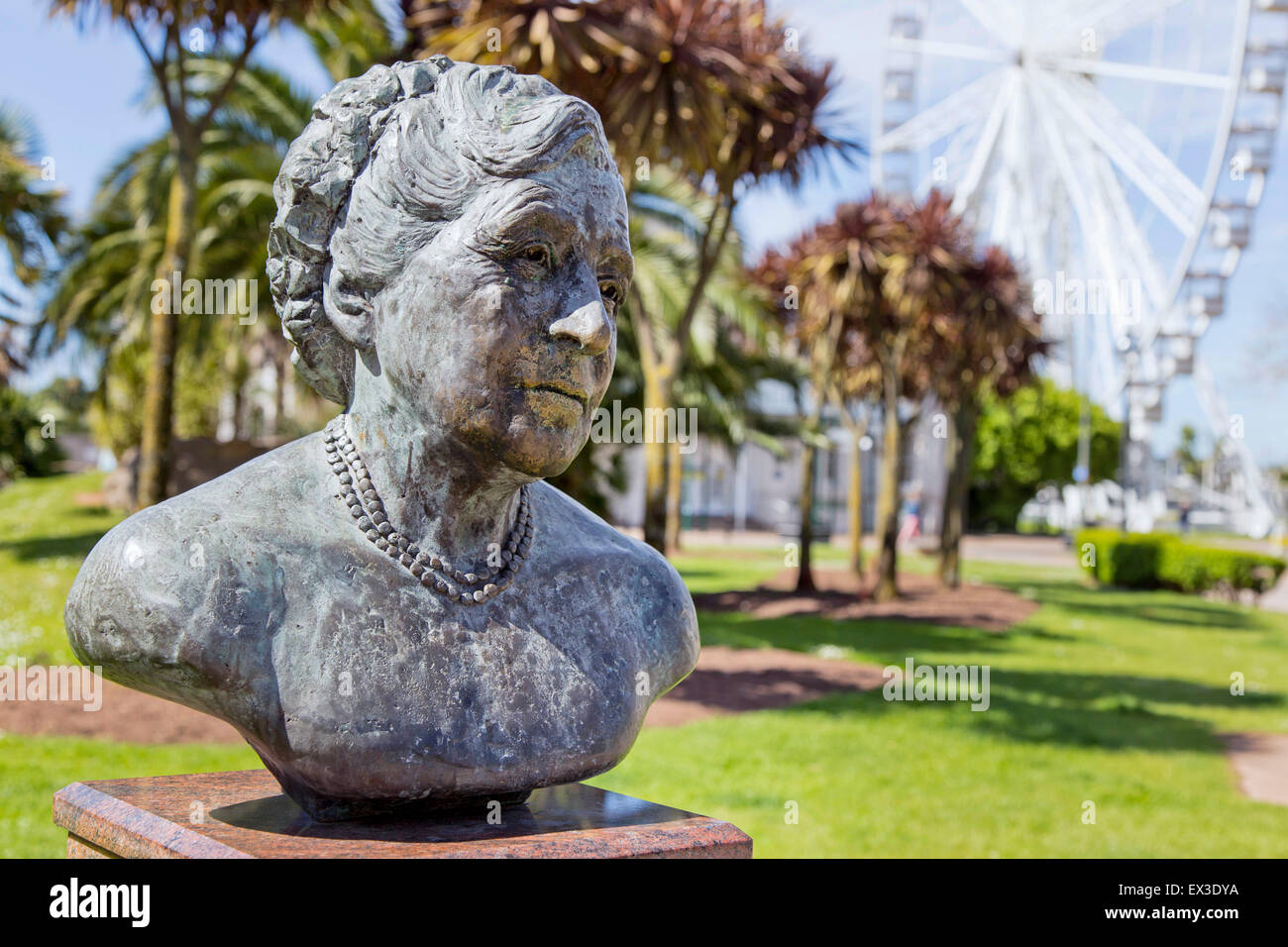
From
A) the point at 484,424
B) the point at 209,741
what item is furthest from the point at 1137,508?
the point at 484,424

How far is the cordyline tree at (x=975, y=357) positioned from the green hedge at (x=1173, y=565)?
2776mm

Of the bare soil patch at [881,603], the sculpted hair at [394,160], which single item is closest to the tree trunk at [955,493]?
the bare soil patch at [881,603]

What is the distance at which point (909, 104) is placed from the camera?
33.4 m

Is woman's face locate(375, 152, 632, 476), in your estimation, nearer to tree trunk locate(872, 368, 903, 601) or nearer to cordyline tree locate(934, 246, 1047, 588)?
tree trunk locate(872, 368, 903, 601)

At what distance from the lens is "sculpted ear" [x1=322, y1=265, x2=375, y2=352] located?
255 centimetres

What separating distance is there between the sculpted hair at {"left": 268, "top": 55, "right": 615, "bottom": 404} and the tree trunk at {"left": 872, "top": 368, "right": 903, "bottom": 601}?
15460 millimetres

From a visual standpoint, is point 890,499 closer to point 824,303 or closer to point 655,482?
point 824,303

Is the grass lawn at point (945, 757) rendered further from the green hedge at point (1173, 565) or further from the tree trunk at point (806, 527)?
the green hedge at point (1173, 565)

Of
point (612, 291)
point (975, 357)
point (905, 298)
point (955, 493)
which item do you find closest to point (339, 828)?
point (612, 291)

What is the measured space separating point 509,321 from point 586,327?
0.15m

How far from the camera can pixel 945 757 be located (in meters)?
8.58

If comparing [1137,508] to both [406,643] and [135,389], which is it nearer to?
[135,389]

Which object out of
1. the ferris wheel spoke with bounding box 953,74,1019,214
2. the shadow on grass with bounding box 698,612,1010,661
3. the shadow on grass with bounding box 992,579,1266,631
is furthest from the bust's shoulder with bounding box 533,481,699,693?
the ferris wheel spoke with bounding box 953,74,1019,214

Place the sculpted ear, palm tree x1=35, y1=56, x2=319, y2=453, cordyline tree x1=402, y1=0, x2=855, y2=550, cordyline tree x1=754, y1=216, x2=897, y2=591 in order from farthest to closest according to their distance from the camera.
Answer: cordyline tree x1=754, y1=216, x2=897, y2=591 < palm tree x1=35, y1=56, x2=319, y2=453 < cordyline tree x1=402, y1=0, x2=855, y2=550 < the sculpted ear
